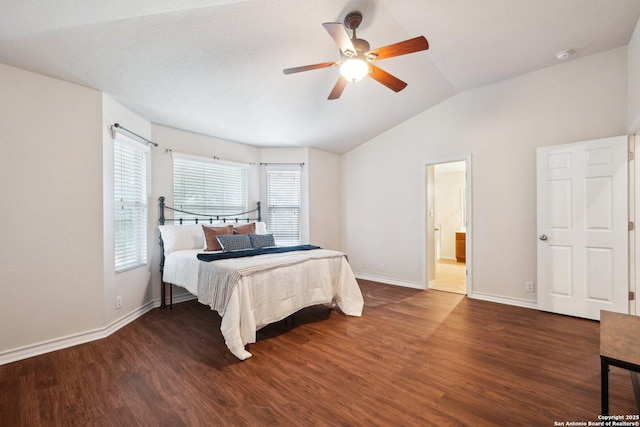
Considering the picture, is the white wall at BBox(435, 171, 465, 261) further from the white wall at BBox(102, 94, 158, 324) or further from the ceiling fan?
the white wall at BBox(102, 94, 158, 324)

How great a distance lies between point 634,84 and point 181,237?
5.38 m

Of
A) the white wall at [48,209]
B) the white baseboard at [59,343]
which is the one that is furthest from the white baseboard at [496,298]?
the white wall at [48,209]

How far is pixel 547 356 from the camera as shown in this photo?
2352 mm

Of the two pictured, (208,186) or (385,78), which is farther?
(208,186)

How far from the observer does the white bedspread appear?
243 centimetres

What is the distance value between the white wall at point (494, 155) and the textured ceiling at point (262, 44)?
0.31 metres

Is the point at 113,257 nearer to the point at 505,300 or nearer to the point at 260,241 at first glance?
the point at 260,241

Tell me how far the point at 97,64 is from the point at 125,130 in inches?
31.9

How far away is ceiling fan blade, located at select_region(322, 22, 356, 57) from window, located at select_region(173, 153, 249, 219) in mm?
3007

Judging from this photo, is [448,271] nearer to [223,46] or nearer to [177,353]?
[177,353]

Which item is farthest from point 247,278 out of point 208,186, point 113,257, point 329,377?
point 208,186

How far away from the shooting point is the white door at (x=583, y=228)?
9.80 ft

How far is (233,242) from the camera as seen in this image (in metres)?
3.59

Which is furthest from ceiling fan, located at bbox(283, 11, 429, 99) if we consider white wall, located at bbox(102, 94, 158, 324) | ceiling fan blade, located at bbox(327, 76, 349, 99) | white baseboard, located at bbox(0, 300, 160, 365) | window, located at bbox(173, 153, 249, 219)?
white baseboard, located at bbox(0, 300, 160, 365)
